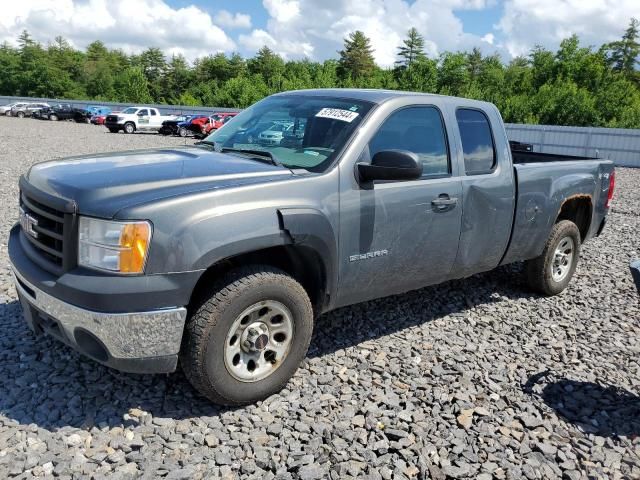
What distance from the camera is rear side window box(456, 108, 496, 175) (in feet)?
14.4

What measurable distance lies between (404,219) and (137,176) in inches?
68.7

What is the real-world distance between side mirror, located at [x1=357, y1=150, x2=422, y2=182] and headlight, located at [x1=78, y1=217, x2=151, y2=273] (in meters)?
1.43

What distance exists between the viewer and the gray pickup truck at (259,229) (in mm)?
2816

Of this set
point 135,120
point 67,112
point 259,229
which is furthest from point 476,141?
point 67,112

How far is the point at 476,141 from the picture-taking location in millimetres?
4516

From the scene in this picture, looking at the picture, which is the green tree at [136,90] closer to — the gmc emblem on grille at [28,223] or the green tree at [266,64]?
the green tree at [266,64]

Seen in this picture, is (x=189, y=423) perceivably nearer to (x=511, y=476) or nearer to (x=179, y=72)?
(x=511, y=476)

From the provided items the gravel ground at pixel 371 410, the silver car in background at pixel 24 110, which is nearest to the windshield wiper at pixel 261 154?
the gravel ground at pixel 371 410

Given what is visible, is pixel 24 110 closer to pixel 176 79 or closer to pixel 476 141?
pixel 176 79

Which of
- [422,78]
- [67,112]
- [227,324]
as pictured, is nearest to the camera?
[227,324]

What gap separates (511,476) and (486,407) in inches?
25.4

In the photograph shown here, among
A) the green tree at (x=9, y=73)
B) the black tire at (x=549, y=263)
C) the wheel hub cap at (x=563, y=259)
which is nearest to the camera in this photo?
the black tire at (x=549, y=263)

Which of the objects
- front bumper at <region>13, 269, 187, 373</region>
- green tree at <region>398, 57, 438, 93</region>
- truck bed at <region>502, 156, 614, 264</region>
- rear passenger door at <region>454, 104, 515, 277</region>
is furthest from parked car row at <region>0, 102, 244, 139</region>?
green tree at <region>398, 57, 438, 93</region>

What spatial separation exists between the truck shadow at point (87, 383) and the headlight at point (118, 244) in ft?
3.15
